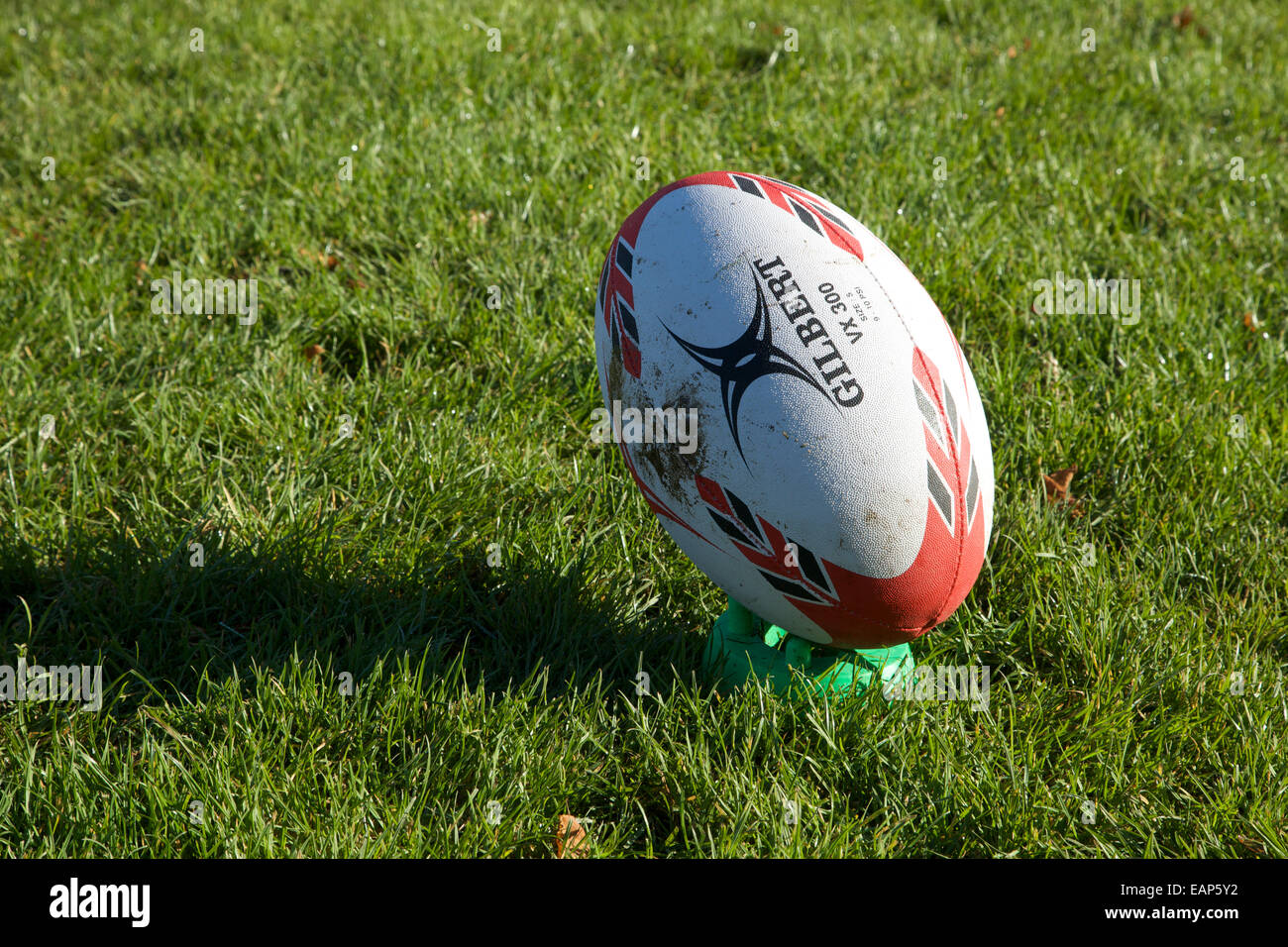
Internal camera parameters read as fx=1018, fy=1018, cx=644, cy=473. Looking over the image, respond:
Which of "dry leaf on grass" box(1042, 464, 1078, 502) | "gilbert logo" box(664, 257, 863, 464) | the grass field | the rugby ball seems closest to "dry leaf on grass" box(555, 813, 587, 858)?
the grass field

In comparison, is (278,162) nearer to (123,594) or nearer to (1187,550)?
(123,594)

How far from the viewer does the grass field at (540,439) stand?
2.46 metres

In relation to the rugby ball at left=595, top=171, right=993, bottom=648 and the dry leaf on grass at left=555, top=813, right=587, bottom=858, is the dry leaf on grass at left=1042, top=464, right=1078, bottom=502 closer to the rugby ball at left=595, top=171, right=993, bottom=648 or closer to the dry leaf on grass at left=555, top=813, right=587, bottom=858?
the rugby ball at left=595, top=171, right=993, bottom=648

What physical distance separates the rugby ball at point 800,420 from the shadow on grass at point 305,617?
458 millimetres

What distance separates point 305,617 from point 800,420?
4.83 ft

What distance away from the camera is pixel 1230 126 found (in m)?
5.23

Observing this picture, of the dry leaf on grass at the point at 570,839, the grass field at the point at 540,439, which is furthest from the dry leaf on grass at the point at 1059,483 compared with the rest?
the dry leaf on grass at the point at 570,839

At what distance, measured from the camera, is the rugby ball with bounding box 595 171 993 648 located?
2.31m

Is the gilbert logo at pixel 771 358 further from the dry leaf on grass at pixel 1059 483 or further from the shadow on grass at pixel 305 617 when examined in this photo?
the dry leaf on grass at pixel 1059 483
